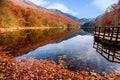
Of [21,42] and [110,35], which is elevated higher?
[110,35]

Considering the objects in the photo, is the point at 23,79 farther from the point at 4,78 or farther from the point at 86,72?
the point at 86,72

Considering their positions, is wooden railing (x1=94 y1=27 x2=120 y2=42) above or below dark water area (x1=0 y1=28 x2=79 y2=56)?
above

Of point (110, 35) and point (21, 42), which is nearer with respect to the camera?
point (110, 35)

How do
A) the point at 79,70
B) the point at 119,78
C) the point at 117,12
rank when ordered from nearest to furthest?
the point at 119,78 < the point at 79,70 < the point at 117,12

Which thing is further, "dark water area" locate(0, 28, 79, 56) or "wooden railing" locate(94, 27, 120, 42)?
"dark water area" locate(0, 28, 79, 56)

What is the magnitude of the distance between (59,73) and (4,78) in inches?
152

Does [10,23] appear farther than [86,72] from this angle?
Yes

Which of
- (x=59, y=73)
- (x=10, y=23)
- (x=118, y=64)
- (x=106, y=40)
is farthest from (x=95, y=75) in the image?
(x=10, y=23)

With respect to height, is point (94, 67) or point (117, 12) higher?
point (117, 12)

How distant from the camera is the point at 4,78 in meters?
12.3

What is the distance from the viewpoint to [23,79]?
1244 cm

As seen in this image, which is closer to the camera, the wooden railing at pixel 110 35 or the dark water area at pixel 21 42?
the wooden railing at pixel 110 35

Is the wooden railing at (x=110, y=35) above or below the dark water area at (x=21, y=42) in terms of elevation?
above

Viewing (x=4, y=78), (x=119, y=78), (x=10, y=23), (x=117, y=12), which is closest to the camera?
(x=4, y=78)
